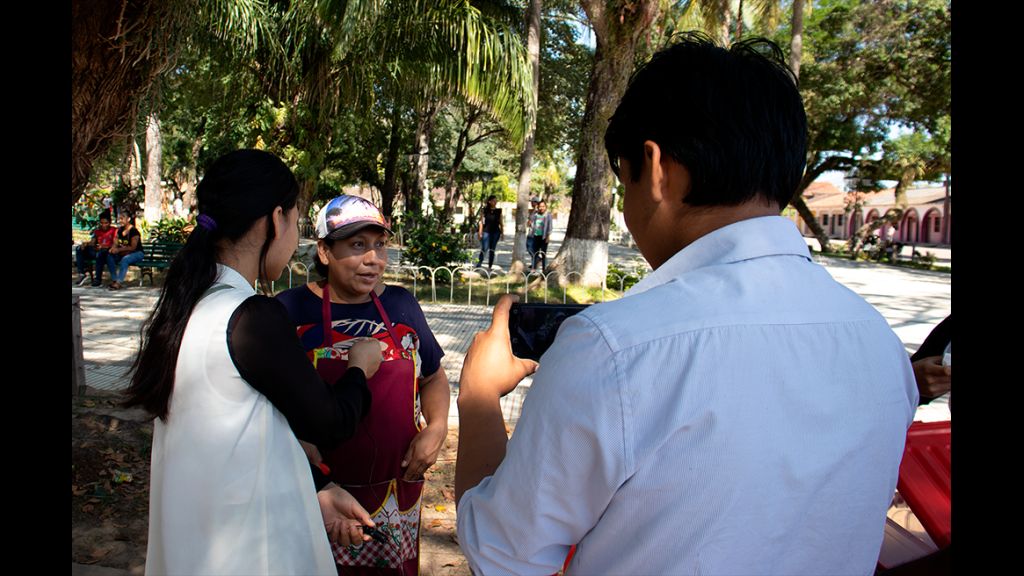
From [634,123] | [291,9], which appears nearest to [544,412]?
[634,123]

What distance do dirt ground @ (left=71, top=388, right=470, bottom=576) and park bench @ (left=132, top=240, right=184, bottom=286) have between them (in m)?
7.83

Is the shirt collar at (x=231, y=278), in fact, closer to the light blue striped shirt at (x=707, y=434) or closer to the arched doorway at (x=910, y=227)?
the light blue striped shirt at (x=707, y=434)

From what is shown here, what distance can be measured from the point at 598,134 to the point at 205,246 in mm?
10405

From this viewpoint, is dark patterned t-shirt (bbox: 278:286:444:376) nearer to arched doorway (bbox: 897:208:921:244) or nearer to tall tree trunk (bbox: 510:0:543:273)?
tall tree trunk (bbox: 510:0:543:273)

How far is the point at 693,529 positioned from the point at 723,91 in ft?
2.20

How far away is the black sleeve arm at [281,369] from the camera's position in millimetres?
1608

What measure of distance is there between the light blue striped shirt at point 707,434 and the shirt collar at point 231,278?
0.93 meters

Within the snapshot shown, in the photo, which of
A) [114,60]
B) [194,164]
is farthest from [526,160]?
[194,164]

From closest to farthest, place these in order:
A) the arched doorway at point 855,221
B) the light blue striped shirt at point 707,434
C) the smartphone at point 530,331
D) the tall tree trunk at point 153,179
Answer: the light blue striped shirt at point 707,434 < the smartphone at point 530,331 < the tall tree trunk at point 153,179 < the arched doorway at point 855,221

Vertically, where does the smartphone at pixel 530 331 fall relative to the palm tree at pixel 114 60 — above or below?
below

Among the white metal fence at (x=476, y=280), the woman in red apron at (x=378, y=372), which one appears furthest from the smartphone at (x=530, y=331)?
the white metal fence at (x=476, y=280)

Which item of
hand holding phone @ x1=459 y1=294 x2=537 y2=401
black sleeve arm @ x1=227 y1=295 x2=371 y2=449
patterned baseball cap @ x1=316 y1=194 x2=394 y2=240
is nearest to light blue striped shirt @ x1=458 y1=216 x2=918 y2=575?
hand holding phone @ x1=459 y1=294 x2=537 y2=401

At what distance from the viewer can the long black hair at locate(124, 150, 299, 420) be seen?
1.68m

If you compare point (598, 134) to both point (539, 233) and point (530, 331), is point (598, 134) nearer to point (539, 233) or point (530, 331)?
point (539, 233)
